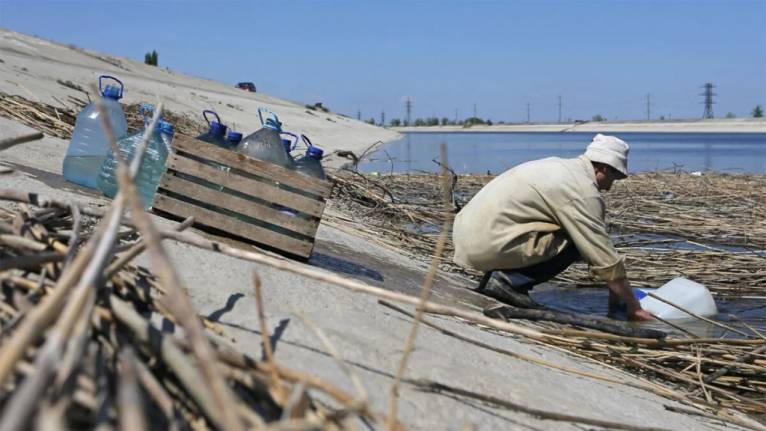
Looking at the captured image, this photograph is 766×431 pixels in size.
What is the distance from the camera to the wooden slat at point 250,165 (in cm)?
418

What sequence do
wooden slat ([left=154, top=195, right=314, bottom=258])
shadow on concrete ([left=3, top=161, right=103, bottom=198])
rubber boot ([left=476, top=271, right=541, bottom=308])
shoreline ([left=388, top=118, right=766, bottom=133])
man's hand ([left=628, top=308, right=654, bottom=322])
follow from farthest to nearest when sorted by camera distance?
shoreline ([left=388, top=118, right=766, bottom=133]), rubber boot ([left=476, top=271, right=541, bottom=308]), man's hand ([left=628, top=308, right=654, bottom=322]), shadow on concrete ([left=3, top=161, right=103, bottom=198]), wooden slat ([left=154, top=195, right=314, bottom=258])

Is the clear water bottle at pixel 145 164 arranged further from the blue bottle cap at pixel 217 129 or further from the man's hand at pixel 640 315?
the man's hand at pixel 640 315

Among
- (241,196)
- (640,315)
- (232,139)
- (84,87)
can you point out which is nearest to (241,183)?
(241,196)

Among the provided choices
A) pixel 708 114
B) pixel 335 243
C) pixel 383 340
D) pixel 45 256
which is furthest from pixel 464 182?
pixel 708 114

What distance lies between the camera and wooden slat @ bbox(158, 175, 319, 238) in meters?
4.18

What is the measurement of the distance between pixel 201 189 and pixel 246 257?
204 centimetres

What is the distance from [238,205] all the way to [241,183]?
0.12m

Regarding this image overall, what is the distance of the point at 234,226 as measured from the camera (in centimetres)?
418

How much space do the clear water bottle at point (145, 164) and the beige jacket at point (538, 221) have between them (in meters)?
2.04

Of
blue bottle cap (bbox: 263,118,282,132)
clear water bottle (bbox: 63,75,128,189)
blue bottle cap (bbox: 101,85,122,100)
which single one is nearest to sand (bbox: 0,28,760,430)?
clear water bottle (bbox: 63,75,128,189)

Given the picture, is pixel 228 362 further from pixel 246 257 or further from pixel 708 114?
pixel 708 114

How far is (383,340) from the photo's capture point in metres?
2.89

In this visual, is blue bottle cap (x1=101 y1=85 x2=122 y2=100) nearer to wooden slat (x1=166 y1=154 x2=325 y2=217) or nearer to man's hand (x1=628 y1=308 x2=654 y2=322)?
wooden slat (x1=166 y1=154 x2=325 y2=217)

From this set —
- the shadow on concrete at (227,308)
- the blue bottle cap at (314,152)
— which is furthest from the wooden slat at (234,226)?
the shadow on concrete at (227,308)
